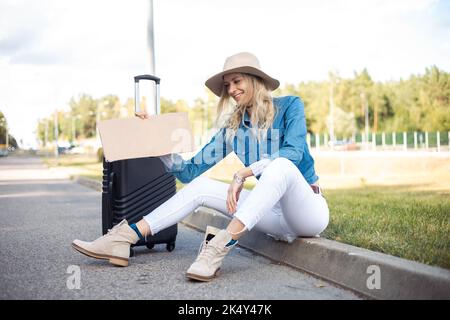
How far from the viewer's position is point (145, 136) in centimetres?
403

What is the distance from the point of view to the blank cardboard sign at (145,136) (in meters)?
3.95

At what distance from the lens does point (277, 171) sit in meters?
3.63

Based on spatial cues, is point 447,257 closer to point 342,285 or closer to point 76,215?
point 342,285

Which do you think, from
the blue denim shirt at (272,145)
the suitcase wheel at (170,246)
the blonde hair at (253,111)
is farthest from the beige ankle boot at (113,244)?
the blonde hair at (253,111)

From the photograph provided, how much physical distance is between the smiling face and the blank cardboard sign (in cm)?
40

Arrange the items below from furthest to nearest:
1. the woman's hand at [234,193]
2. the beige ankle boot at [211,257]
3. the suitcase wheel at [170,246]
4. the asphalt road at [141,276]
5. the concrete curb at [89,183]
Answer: the concrete curb at [89,183] → the suitcase wheel at [170,246] → the woman's hand at [234,193] → the beige ankle boot at [211,257] → the asphalt road at [141,276]

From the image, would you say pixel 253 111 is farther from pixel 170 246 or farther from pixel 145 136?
pixel 170 246

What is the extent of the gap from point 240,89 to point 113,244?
55.3 inches

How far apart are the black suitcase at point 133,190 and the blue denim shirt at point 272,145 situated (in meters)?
0.37

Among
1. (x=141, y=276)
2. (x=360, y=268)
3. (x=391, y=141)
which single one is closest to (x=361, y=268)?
(x=360, y=268)

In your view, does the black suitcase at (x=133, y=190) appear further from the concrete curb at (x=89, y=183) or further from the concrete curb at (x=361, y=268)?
the concrete curb at (x=89, y=183)

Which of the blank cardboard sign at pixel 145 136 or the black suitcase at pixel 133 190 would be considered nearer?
the blank cardboard sign at pixel 145 136

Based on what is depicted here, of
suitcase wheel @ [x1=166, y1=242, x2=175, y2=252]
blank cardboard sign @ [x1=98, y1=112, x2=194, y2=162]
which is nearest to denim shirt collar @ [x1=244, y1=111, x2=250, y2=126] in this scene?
blank cardboard sign @ [x1=98, y1=112, x2=194, y2=162]
